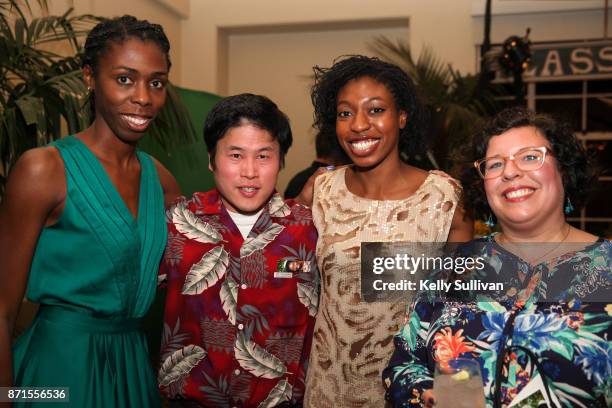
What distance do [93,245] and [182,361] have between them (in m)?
0.46

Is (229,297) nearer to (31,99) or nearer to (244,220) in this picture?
(244,220)

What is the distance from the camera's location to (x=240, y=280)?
1.85m

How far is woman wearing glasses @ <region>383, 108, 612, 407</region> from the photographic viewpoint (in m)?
1.34

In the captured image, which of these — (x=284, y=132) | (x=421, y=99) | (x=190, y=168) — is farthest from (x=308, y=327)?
(x=190, y=168)

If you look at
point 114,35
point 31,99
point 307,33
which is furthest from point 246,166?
point 307,33

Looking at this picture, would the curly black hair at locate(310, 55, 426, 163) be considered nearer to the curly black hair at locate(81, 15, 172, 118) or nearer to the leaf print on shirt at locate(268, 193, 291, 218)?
the leaf print on shirt at locate(268, 193, 291, 218)

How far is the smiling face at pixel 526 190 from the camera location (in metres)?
1.54

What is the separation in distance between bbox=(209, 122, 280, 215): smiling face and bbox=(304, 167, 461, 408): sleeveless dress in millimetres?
273

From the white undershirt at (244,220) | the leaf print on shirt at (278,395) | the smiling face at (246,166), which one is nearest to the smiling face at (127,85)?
the smiling face at (246,166)

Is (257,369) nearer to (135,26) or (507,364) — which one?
(507,364)

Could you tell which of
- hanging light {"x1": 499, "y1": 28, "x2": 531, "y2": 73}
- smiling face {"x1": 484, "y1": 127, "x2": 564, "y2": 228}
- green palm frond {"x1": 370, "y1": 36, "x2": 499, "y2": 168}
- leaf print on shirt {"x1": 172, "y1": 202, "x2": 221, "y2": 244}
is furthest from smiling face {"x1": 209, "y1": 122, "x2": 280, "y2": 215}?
hanging light {"x1": 499, "y1": 28, "x2": 531, "y2": 73}

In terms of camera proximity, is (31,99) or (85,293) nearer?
(85,293)

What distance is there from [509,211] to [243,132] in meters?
0.89

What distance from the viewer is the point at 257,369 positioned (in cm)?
181
